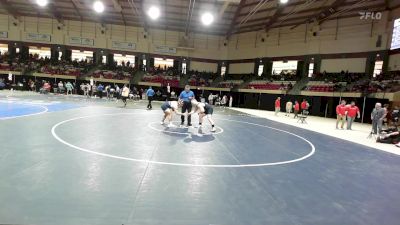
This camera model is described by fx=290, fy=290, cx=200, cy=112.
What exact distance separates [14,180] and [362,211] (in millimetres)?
5965

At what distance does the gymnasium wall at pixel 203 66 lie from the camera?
44469 mm

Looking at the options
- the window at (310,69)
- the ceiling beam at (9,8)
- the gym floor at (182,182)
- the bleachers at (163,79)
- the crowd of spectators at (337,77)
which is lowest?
the gym floor at (182,182)

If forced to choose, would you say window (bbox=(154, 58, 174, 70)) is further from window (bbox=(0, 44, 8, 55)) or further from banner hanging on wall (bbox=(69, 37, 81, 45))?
window (bbox=(0, 44, 8, 55))

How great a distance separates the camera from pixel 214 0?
1250 inches

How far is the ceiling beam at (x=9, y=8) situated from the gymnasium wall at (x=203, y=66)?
24880 mm

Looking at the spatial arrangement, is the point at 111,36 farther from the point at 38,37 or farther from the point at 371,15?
the point at 371,15

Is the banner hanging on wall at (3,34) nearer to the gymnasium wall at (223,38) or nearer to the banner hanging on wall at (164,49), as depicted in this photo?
the gymnasium wall at (223,38)

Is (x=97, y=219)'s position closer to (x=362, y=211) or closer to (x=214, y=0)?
(x=362, y=211)

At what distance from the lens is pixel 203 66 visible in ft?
147

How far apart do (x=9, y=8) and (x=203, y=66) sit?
2713 centimetres

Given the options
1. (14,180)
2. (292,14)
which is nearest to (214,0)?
(292,14)

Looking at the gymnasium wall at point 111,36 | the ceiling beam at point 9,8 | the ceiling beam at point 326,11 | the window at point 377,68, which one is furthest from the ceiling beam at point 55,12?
the window at point 377,68

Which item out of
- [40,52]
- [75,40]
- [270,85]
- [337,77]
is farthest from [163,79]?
[337,77]

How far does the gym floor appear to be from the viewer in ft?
13.9
